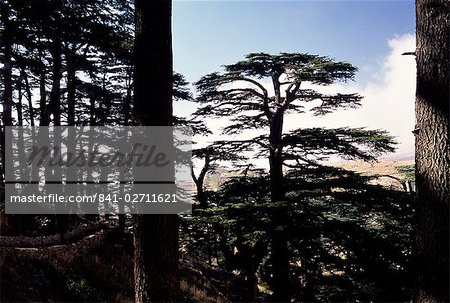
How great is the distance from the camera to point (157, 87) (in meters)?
3.54

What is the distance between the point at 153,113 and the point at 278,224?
773cm

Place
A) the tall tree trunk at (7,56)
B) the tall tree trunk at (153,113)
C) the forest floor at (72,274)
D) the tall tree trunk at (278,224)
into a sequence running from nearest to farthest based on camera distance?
the tall tree trunk at (153,113)
the forest floor at (72,274)
the tall tree trunk at (7,56)
the tall tree trunk at (278,224)

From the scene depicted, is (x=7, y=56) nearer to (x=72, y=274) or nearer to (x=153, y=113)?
(x=72, y=274)

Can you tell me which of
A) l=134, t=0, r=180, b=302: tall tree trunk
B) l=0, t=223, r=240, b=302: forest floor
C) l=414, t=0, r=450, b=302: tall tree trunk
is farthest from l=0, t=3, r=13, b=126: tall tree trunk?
l=414, t=0, r=450, b=302: tall tree trunk

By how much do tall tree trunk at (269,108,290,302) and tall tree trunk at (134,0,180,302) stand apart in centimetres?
660

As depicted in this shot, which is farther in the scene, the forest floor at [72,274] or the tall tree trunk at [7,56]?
the tall tree trunk at [7,56]

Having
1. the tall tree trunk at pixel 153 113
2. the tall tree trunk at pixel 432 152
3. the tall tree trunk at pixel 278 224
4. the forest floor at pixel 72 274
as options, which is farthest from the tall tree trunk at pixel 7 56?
the tall tree trunk at pixel 432 152

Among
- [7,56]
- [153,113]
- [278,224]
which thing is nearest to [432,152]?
[153,113]

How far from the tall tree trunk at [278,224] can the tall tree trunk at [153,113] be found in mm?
6601

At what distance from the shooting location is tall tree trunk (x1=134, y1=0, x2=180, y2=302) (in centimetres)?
347

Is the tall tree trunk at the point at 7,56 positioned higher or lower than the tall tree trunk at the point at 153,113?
higher

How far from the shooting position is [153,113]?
353cm

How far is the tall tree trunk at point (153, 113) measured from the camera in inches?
136

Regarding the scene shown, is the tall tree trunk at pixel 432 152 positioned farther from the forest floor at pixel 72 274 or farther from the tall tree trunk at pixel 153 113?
the forest floor at pixel 72 274
